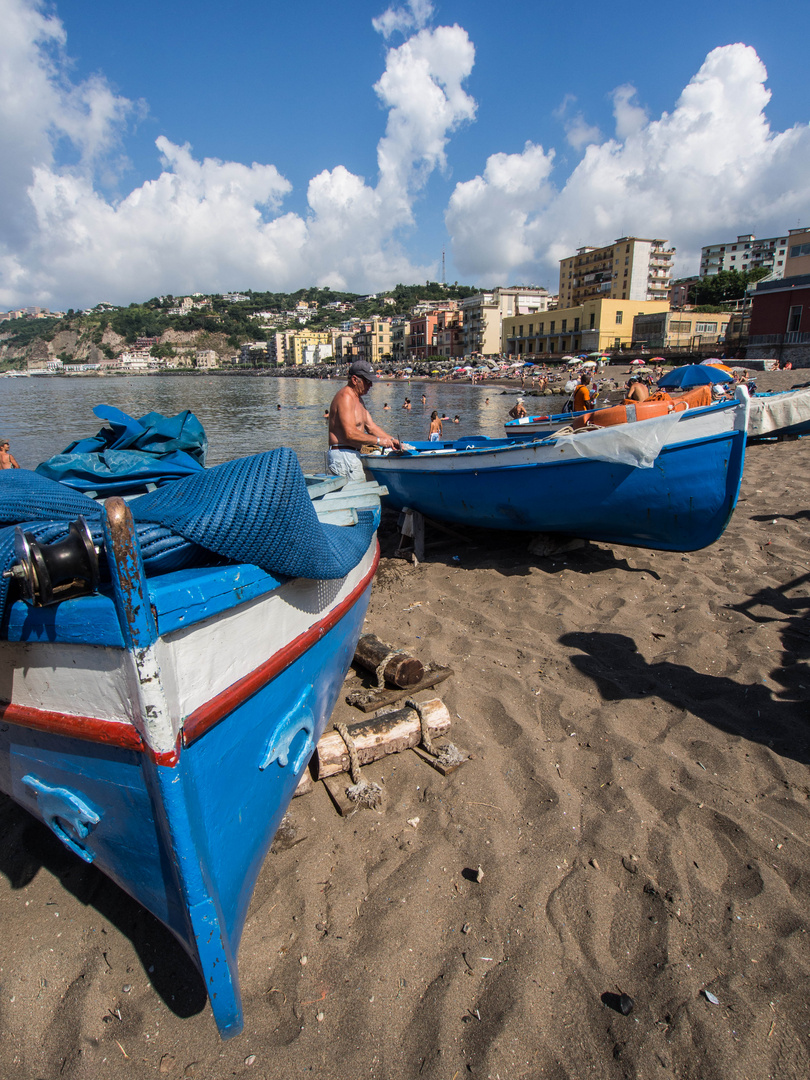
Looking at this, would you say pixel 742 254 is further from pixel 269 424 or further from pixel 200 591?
pixel 200 591

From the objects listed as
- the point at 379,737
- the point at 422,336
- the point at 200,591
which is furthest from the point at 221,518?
the point at 422,336

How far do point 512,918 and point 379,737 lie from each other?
1.20 meters

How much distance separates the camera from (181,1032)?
6.77 feet

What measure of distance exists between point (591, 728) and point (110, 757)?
9.00 ft

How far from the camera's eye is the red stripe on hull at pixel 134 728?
1.73 metres

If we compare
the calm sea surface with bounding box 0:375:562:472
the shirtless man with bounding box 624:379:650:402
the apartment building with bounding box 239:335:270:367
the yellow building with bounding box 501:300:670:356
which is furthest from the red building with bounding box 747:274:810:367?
the apartment building with bounding box 239:335:270:367

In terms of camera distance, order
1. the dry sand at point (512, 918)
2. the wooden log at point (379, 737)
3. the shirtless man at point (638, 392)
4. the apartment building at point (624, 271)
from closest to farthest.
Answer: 1. the dry sand at point (512, 918)
2. the wooden log at point (379, 737)
3. the shirtless man at point (638, 392)
4. the apartment building at point (624, 271)

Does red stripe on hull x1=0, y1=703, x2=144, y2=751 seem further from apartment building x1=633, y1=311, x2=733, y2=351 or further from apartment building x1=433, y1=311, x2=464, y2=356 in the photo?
apartment building x1=433, y1=311, x2=464, y2=356

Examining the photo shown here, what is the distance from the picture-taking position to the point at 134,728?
1728mm

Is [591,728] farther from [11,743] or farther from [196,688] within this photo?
[11,743]

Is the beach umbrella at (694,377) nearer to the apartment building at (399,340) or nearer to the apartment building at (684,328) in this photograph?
the apartment building at (684,328)

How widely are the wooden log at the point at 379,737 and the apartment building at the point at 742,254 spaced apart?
144 m

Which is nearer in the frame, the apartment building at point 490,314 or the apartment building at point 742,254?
the apartment building at point 490,314

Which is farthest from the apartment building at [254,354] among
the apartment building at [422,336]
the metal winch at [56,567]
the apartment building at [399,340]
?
the metal winch at [56,567]
